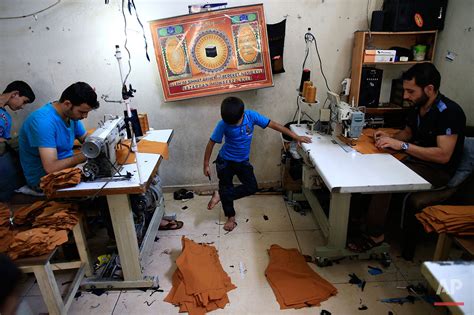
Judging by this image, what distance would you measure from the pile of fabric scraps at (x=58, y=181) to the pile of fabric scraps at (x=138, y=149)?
33 cm

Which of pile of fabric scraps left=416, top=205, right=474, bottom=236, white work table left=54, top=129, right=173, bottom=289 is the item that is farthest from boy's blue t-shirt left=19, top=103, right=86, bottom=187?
pile of fabric scraps left=416, top=205, right=474, bottom=236

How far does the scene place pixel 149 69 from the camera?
2996 mm

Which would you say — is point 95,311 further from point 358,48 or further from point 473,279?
point 358,48

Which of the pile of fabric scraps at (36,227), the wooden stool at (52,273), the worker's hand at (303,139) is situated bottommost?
the wooden stool at (52,273)

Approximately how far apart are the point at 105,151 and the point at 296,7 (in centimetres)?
210

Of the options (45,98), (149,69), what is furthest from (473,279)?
(45,98)

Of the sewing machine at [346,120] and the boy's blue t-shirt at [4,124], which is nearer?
the sewing machine at [346,120]

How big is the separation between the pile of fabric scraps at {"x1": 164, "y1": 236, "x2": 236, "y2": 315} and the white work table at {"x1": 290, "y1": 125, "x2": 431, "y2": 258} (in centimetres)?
75

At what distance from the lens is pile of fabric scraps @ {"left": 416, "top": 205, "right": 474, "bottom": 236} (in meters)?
1.79

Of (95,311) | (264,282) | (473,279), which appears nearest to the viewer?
(473,279)

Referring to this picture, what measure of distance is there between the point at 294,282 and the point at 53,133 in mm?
1890

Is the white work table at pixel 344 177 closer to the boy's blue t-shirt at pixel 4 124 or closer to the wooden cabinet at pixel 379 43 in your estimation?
the wooden cabinet at pixel 379 43

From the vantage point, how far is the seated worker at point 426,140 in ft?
6.86

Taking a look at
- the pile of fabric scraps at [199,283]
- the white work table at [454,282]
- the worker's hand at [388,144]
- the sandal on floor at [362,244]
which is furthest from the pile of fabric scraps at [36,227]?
the worker's hand at [388,144]
